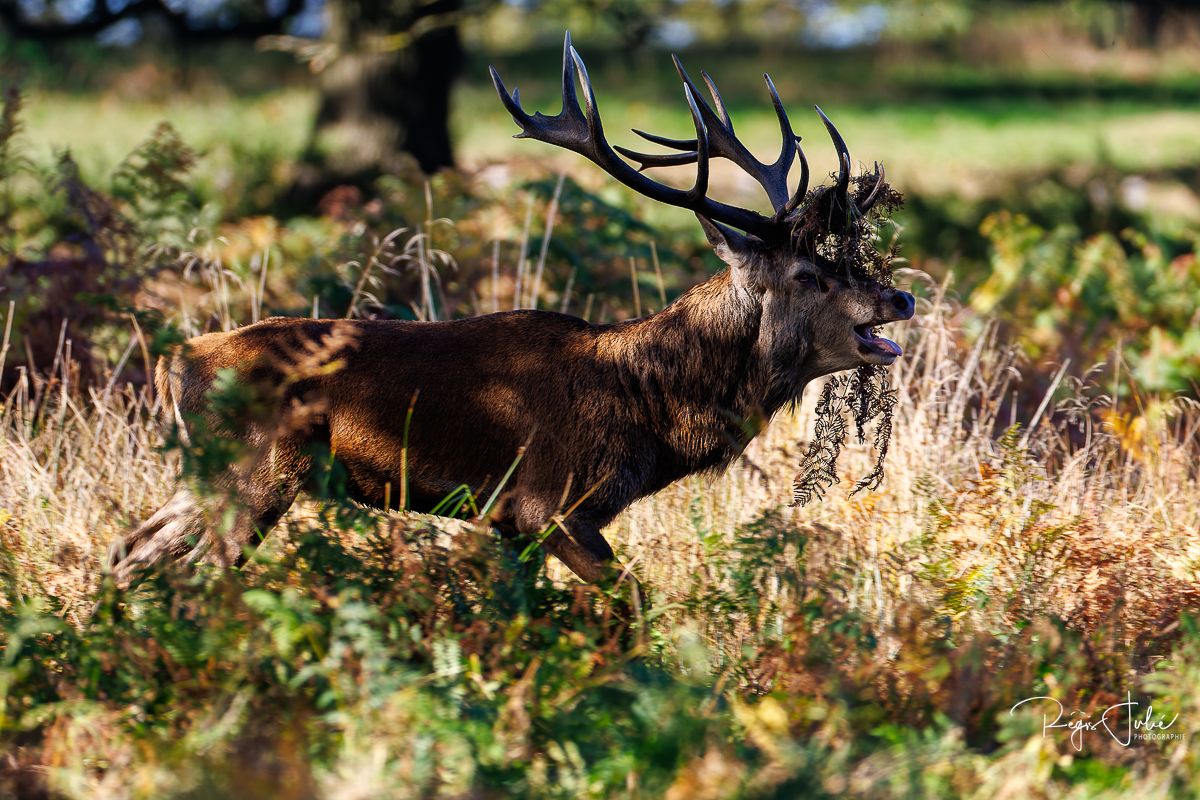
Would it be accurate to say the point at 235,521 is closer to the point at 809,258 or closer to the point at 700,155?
the point at 700,155

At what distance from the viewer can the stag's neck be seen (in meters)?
5.82

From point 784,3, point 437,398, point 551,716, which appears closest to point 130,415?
point 437,398

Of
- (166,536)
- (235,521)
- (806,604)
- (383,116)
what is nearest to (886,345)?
(806,604)

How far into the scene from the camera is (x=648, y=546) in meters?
6.16

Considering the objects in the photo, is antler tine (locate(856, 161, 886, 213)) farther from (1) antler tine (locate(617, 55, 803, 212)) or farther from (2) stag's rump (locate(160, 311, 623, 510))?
(2) stag's rump (locate(160, 311, 623, 510))

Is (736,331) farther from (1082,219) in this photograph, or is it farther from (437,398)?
(1082,219)

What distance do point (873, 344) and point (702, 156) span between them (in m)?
1.04

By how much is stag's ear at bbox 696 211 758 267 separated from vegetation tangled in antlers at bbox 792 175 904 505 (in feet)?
0.73

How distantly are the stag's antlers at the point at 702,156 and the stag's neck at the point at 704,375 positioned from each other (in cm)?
32

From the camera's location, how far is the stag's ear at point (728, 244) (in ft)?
19.1

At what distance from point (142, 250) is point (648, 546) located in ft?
15.4

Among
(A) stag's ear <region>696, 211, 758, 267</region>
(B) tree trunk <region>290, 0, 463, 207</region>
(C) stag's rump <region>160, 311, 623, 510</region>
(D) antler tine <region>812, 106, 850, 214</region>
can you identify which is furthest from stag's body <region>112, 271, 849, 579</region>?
(B) tree trunk <region>290, 0, 463, 207</region>

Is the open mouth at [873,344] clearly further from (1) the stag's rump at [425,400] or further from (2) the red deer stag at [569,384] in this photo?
(1) the stag's rump at [425,400]

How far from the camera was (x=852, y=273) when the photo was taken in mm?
5816
